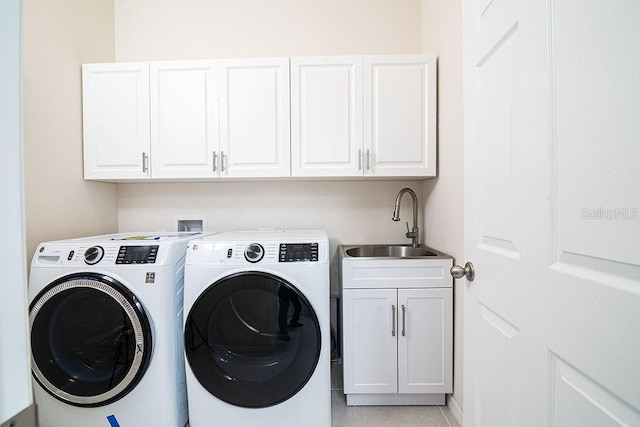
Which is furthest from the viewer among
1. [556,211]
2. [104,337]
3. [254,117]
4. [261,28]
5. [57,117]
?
[261,28]

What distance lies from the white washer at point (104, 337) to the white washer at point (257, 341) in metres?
0.13

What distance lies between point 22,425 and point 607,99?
1.08 meters

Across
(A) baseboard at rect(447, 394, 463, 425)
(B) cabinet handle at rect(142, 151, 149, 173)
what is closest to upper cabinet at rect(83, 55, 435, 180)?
(B) cabinet handle at rect(142, 151, 149, 173)

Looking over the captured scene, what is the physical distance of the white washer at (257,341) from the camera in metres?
1.27

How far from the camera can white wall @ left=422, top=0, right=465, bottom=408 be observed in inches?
55.4

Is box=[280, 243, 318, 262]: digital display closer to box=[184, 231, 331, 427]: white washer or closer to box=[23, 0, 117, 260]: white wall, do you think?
box=[184, 231, 331, 427]: white washer

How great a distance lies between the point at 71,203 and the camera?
171cm

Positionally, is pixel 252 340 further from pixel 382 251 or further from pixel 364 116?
pixel 364 116

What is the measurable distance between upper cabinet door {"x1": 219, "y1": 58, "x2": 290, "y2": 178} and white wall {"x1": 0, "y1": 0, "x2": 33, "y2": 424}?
53.4 inches

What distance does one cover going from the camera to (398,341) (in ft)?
4.91

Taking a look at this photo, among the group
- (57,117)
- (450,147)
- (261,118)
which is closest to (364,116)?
(450,147)

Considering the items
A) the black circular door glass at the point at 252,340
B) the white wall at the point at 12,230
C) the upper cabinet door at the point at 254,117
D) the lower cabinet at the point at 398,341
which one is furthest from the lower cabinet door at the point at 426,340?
the white wall at the point at 12,230

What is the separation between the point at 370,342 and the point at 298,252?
69cm

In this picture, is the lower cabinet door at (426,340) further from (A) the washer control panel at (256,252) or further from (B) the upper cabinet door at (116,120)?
(B) the upper cabinet door at (116,120)
